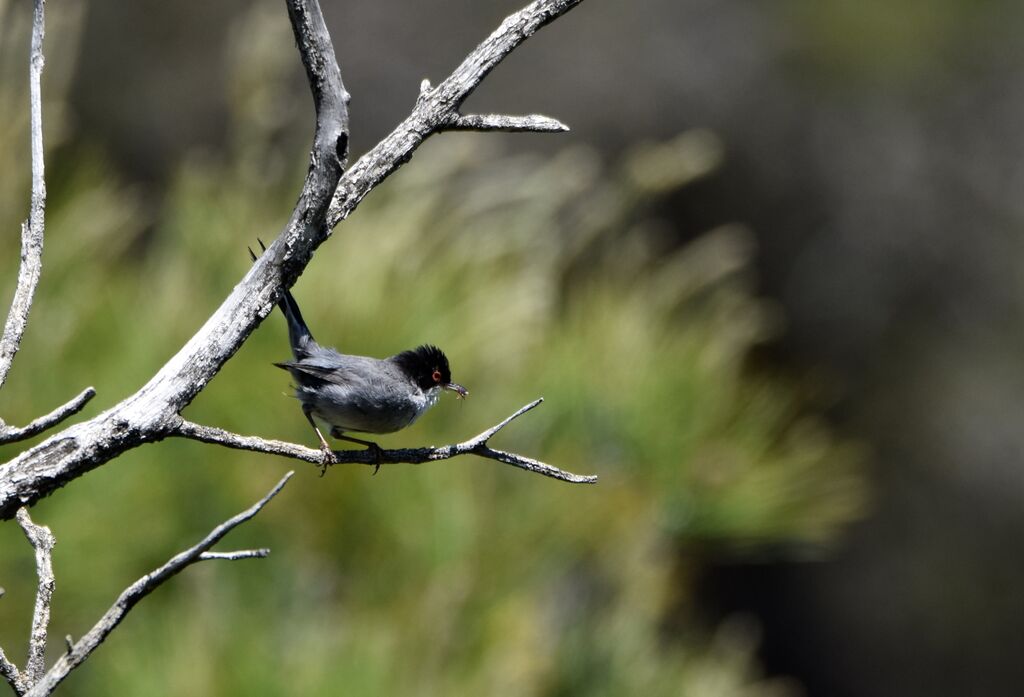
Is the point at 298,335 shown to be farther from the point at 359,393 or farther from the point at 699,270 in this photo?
the point at 699,270

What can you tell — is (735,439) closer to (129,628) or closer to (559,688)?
(559,688)

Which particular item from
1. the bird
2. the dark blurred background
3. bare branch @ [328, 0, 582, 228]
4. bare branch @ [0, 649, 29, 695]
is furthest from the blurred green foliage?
bare branch @ [328, 0, 582, 228]

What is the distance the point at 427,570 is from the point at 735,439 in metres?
1.42

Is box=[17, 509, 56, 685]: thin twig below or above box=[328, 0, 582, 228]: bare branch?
below

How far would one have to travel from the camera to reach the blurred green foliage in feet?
11.6

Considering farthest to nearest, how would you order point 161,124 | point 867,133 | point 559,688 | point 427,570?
point 867,133
point 161,124
point 559,688
point 427,570

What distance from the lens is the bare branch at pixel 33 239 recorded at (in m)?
1.25

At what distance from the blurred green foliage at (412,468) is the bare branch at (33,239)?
2093mm

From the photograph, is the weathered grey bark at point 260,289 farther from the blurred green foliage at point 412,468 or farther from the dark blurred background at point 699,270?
the dark blurred background at point 699,270

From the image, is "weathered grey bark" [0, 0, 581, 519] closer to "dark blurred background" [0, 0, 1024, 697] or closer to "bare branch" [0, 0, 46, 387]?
"bare branch" [0, 0, 46, 387]

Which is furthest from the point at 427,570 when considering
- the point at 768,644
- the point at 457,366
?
the point at 768,644

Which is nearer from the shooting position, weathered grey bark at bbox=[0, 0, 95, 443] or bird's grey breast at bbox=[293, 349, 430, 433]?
weathered grey bark at bbox=[0, 0, 95, 443]

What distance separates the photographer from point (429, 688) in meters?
3.53

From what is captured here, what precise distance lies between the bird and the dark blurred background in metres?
1.31
